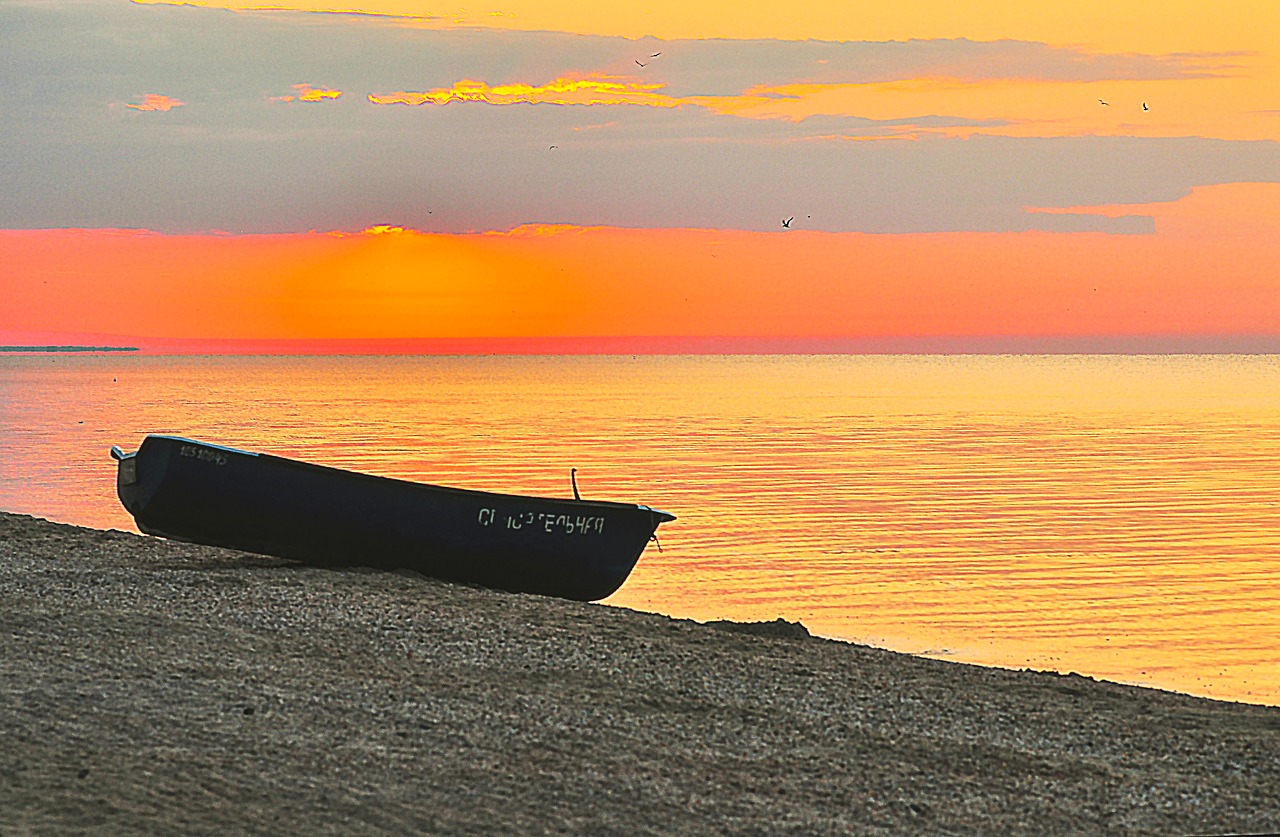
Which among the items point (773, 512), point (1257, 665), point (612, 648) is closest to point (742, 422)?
point (773, 512)

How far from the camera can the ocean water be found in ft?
58.9

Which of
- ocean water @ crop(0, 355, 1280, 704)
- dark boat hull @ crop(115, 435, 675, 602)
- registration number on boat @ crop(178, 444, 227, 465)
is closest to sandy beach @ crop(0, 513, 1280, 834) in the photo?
dark boat hull @ crop(115, 435, 675, 602)

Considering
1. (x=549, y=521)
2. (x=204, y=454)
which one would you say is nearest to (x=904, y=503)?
(x=549, y=521)

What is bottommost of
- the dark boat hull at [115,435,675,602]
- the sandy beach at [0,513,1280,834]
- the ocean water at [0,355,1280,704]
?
the sandy beach at [0,513,1280,834]

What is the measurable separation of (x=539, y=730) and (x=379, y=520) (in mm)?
6813

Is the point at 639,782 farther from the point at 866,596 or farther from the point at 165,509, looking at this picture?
the point at 866,596

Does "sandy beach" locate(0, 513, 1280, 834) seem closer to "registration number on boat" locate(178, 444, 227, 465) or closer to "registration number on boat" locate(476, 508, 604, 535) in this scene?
"registration number on boat" locate(476, 508, 604, 535)

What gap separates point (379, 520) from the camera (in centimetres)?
1546

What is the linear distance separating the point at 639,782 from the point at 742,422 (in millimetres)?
60319

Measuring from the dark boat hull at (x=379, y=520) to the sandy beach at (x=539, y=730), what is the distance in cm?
200

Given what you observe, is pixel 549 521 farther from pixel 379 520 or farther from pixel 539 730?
pixel 539 730

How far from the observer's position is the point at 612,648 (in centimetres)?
1176

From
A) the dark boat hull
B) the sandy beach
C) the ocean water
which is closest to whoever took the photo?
the sandy beach

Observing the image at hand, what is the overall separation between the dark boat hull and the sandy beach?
200 cm
